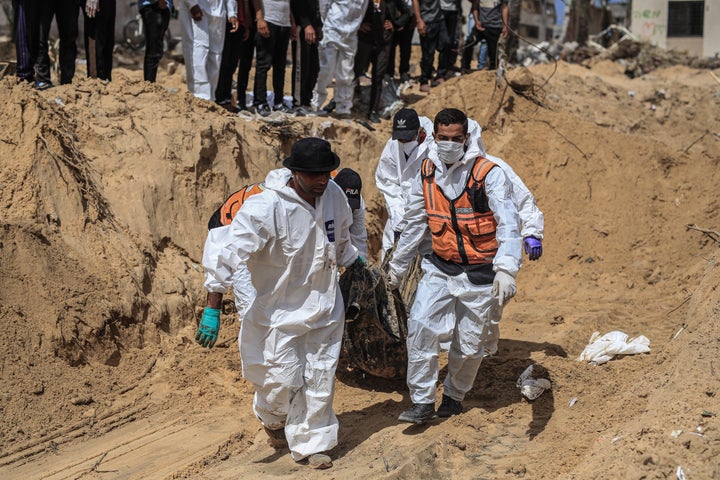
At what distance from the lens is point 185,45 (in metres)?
9.23

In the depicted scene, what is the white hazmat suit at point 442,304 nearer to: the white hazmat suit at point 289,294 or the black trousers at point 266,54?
the white hazmat suit at point 289,294

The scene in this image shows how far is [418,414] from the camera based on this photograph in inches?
221

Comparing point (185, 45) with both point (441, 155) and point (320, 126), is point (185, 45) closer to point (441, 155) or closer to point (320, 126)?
point (320, 126)

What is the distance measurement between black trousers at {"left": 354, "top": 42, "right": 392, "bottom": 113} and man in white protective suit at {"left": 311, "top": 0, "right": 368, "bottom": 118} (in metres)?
0.44

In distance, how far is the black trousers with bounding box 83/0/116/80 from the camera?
8.80 metres

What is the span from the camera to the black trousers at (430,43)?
→ 40.6ft

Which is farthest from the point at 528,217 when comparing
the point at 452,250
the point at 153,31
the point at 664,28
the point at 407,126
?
the point at 664,28

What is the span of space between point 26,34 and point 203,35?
1810mm

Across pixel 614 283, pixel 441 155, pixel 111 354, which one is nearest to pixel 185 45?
pixel 111 354

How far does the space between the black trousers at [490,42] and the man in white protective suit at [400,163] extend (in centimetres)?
576

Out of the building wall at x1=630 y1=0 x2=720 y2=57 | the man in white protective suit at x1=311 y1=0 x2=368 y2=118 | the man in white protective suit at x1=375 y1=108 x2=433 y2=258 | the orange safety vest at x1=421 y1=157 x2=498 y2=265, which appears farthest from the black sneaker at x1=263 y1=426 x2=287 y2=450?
the building wall at x1=630 y1=0 x2=720 y2=57

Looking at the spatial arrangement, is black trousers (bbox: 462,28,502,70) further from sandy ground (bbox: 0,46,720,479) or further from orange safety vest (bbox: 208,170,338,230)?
orange safety vest (bbox: 208,170,338,230)

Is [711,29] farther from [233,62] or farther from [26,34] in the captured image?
[26,34]

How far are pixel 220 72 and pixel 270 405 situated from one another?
5.45 metres
